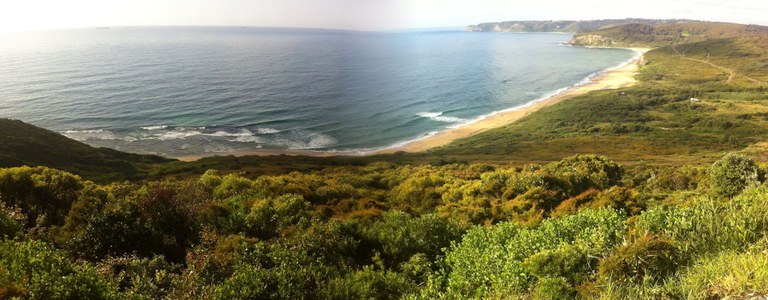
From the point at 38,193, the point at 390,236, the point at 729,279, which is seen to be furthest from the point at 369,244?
the point at 38,193

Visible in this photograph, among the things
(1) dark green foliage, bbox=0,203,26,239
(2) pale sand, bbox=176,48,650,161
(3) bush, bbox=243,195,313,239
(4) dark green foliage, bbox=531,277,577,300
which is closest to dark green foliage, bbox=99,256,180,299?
(1) dark green foliage, bbox=0,203,26,239

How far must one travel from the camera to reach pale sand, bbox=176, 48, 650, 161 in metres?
55.6

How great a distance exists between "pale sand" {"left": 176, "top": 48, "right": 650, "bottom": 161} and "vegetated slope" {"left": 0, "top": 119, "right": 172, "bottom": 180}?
9.33 meters

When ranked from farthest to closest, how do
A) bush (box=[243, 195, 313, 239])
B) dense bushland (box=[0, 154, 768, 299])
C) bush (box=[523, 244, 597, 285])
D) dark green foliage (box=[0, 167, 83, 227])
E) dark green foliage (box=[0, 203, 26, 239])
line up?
dark green foliage (box=[0, 167, 83, 227])
bush (box=[243, 195, 313, 239])
dark green foliage (box=[0, 203, 26, 239])
bush (box=[523, 244, 597, 285])
dense bushland (box=[0, 154, 768, 299])

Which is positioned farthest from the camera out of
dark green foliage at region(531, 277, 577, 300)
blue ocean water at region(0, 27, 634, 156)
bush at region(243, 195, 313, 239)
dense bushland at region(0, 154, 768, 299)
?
blue ocean water at region(0, 27, 634, 156)

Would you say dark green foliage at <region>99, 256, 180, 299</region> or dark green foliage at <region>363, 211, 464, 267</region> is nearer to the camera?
dark green foliage at <region>99, 256, 180, 299</region>

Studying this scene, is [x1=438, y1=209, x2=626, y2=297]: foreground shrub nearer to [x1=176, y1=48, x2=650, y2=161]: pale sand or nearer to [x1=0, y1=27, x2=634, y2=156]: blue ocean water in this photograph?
[x1=176, y1=48, x2=650, y2=161]: pale sand

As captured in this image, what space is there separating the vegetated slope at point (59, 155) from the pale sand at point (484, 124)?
933 cm

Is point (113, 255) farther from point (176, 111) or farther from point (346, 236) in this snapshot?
point (176, 111)

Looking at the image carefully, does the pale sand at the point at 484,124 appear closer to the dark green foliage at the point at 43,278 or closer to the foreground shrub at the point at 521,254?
the foreground shrub at the point at 521,254

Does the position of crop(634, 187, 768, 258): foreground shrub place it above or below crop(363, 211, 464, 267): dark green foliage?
above

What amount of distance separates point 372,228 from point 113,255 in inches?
355

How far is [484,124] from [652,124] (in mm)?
31078

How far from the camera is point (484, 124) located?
7500 cm
